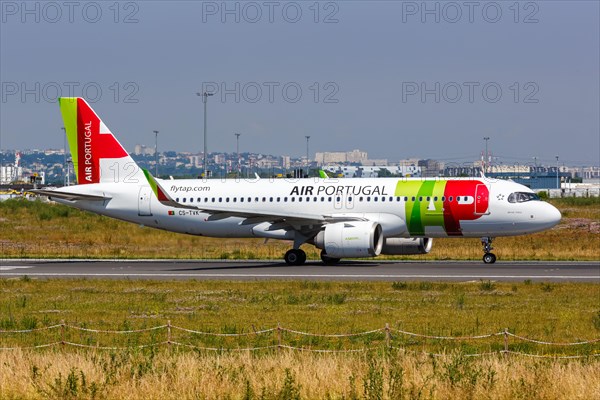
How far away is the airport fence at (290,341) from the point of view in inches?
1021

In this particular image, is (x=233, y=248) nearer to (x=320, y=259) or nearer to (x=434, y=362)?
(x=320, y=259)

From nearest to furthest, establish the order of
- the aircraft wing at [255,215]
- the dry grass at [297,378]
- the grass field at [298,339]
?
the dry grass at [297,378] < the grass field at [298,339] < the aircraft wing at [255,215]

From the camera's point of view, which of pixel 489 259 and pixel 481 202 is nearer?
pixel 481 202

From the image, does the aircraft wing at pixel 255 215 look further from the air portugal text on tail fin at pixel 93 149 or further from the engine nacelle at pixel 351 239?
the air portugal text on tail fin at pixel 93 149

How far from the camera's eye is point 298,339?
28125mm

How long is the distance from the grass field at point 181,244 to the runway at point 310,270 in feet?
16.8

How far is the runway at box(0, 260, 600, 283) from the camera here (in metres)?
45.1

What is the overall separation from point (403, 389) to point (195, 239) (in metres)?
45.8

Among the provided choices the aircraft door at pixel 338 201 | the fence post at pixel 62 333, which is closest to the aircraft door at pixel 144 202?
the aircraft door at pixel 338 201

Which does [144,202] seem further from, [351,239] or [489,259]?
[489,259]

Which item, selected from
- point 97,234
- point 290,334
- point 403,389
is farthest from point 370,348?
point 97,234

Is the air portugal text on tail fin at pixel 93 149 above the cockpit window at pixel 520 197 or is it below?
above

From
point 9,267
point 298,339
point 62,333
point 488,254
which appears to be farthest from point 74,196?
point 298,339

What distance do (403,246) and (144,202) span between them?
45.2 feet
